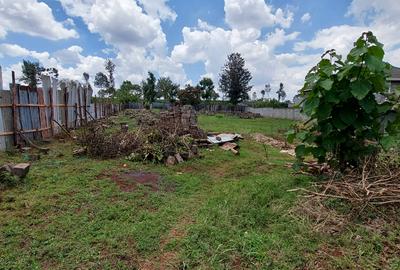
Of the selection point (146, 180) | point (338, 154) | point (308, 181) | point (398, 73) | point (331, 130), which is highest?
point (398, 73)

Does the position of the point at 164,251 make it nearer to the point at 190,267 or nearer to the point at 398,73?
the point at 190,267

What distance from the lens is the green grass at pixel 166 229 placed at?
2.39 meters

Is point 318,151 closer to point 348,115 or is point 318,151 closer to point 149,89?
point 348,115

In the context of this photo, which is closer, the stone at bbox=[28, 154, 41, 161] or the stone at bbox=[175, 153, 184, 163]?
the stone at bbox=[28, 154, 41, 161]

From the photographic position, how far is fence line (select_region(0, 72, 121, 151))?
695cm

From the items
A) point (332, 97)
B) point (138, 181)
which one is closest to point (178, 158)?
point (138, 181)

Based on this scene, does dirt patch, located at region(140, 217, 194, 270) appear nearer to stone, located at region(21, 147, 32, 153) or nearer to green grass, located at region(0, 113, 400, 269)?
green grass, located at region(0, 113, 400, 269)

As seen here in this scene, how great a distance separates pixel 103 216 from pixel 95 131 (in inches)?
159

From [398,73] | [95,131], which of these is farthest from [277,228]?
[398,73]

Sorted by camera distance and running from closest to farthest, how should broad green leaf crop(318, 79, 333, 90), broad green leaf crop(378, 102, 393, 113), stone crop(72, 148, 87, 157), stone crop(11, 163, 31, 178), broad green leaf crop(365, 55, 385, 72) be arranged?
broad green leaf crop(365, 55, 385, 72) → broad green leaf crop(318, 79, 333, 90) → broad green leaf crop(378, 102, 393, 113) → stone crop(11, 163, 31, 178) → stone crop(72, 148, 87, 157)

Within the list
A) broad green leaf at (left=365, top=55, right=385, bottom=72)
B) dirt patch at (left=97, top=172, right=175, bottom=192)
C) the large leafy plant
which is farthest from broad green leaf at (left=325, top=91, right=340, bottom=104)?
dirt patch at (left=97, top=172, right=175, bottom=192)

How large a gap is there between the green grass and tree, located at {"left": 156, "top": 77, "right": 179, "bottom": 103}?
146ft

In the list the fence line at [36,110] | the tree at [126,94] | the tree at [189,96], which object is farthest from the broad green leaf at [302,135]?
the tree at [189,96]

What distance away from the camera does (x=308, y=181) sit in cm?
388
